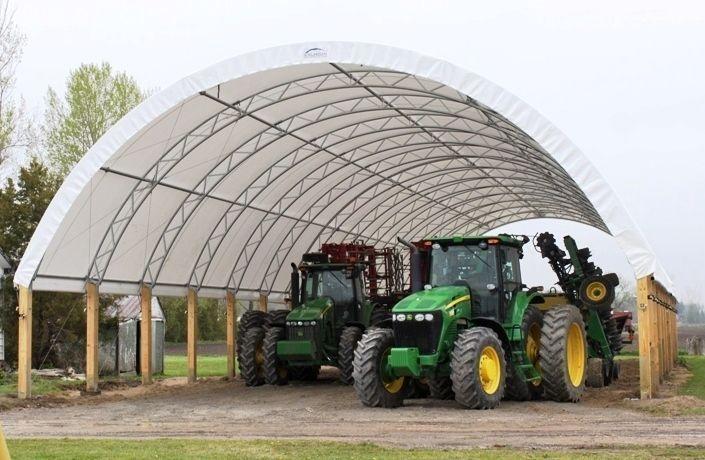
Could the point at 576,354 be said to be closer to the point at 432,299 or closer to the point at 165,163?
the point at 432,299

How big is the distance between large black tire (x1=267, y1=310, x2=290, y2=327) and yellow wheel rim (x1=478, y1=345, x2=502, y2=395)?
24.8 ft

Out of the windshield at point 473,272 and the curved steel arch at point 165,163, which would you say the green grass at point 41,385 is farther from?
the windshield at point 473,272

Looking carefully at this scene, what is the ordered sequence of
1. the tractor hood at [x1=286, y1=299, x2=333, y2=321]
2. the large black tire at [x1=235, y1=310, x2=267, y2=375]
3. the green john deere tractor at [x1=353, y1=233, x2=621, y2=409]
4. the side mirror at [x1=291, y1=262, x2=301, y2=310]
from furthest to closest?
the large black tire at [x1=235, y1=310, x2=267, y2=375] → the side mirror at [x1=291, y1=262, x2=301, y2=310] → the tractor hood at [x1=286, y1=299, x2=333, y2=321] → the green john deere tractor at [x1=353, y1=233, x2=621, y2=409]

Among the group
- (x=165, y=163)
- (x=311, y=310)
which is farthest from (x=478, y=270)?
(x=165, y=163)

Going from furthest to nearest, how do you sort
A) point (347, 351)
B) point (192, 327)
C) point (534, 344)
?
1. point (192, 327)
2. point (347, 351)
3. point (534, 344)

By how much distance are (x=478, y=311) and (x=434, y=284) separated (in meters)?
0.81

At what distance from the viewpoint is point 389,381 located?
1518 cm

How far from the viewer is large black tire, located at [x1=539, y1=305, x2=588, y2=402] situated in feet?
49.7

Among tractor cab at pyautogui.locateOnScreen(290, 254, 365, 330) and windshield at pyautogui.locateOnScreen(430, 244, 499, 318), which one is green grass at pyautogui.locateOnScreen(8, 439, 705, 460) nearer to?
windshield at pyautogui.locateOnScreen(430, 244, 499, 318)

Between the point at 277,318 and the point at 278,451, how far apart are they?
12.2 metres

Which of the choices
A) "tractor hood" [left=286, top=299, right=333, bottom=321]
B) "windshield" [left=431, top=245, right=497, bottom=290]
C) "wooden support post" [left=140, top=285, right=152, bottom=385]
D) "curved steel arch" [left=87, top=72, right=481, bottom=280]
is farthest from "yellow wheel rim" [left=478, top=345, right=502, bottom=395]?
"wooden support post" [left=140, top=285, right=152, bottom=385]

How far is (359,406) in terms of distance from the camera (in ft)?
51.0

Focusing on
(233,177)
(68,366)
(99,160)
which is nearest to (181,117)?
(99,160)

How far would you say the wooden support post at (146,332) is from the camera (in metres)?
22.8
